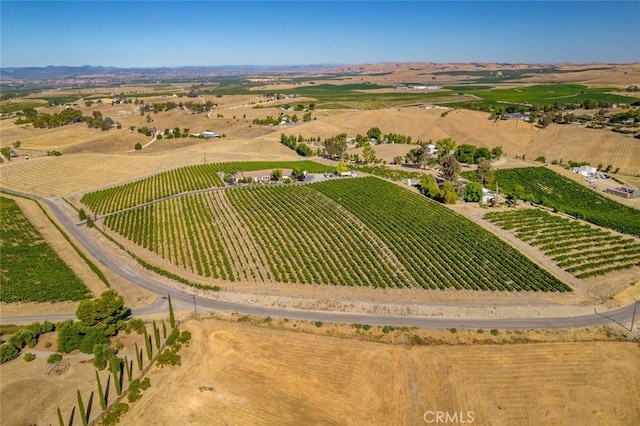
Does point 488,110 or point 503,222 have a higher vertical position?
point 488,110

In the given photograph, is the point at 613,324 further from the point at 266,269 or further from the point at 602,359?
the point at 266,269

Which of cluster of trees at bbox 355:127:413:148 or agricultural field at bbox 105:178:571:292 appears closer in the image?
agricultural field at bbox 105:178:571:292

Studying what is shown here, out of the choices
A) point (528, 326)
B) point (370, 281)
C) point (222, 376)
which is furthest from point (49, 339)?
point (528, 326)

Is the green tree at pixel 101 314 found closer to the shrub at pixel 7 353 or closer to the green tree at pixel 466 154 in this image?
the shrub at pixel 7 353

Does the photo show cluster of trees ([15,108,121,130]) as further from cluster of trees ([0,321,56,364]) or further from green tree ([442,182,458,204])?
cluster of trees ([0,321,56,364])

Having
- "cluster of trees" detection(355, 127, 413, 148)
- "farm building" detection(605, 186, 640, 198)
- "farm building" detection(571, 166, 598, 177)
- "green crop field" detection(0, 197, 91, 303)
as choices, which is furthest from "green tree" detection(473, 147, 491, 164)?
"green crop field" detection(0, 197, 91, 303)
